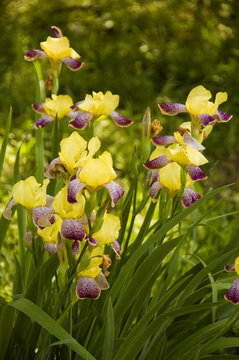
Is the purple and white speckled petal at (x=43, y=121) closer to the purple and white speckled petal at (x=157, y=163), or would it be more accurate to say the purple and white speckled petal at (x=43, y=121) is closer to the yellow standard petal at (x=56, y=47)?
the yellow standard petal at (x=56, y=47)

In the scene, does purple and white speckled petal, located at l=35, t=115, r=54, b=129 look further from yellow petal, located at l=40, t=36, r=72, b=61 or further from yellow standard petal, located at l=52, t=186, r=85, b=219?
yellow standard petal, located at l=52, t=186, r=85, b=219

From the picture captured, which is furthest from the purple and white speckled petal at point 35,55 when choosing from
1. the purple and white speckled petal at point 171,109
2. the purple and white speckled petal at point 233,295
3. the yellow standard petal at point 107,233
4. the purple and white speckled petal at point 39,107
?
the purple and white speckled petal at point 233,295

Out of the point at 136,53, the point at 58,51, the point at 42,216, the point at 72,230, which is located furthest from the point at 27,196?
the point at 136,53

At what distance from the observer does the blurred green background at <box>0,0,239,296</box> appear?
12.2 feet

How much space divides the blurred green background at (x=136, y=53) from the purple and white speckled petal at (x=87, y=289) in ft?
7.50

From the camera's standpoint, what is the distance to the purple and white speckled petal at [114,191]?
1.11 m

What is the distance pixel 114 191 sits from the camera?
1.12 m

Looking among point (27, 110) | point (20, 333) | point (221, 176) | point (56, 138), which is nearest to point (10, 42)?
point (27, 110)

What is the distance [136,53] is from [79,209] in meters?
3.39

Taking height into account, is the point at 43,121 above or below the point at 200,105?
below

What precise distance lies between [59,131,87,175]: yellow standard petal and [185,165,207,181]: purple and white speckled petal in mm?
217

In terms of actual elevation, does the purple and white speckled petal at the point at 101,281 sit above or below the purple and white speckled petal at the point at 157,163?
below

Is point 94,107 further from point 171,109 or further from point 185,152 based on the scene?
point 185,152

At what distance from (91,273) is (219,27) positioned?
3479 mm
